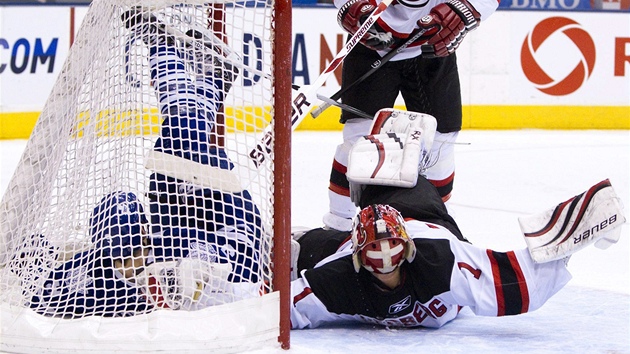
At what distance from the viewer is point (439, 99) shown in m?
3.07

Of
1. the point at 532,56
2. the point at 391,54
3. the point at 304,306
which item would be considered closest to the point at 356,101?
the point at 391,54

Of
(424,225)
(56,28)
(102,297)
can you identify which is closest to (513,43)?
(56,28)

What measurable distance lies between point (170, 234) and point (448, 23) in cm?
111

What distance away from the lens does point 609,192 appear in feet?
7.57

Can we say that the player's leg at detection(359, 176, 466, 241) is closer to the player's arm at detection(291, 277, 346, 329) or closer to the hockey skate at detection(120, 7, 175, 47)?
the player's arm at detection(291, 277, 346, 329)

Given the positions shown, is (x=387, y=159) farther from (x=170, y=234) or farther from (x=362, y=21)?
(x=170, y=234)

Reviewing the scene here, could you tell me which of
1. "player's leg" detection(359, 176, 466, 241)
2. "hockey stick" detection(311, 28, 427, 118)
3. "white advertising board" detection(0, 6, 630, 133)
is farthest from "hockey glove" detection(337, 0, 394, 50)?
"white advertising board" detection(0, 6, 630, 133)

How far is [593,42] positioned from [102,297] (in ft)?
17.2

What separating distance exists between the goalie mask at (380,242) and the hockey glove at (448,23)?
783 mm

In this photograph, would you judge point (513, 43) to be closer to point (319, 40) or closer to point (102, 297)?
point (319, 40)

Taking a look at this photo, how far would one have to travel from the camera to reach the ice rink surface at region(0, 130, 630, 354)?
2324mm

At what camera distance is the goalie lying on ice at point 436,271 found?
2.29 metres

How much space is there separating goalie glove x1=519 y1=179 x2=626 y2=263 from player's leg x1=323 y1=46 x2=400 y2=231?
0.78 meters

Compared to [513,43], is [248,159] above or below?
above
